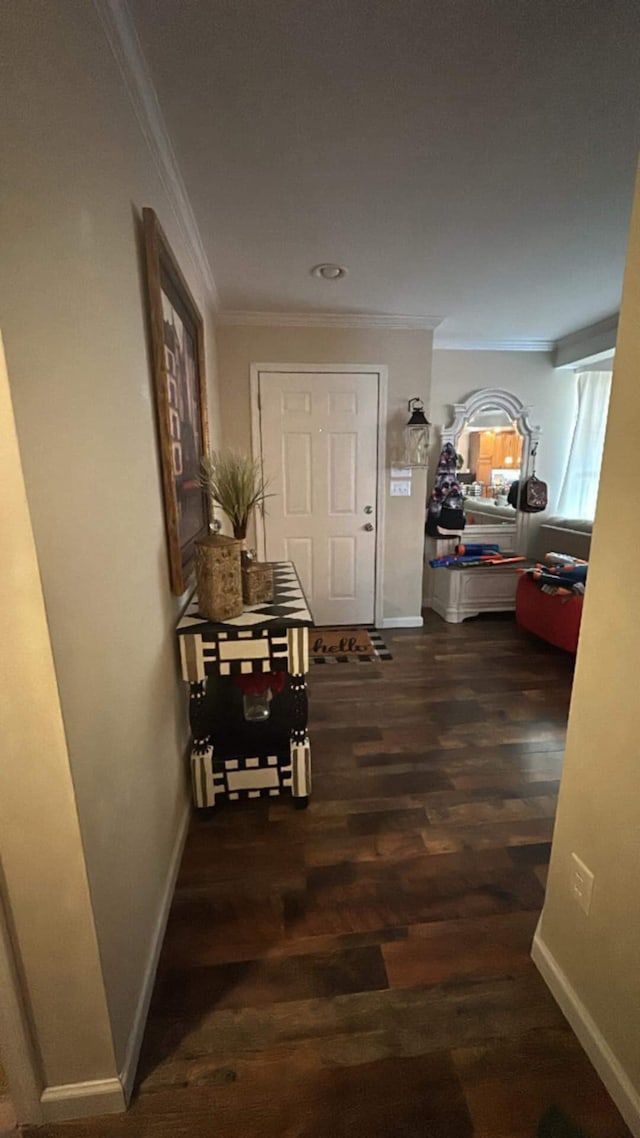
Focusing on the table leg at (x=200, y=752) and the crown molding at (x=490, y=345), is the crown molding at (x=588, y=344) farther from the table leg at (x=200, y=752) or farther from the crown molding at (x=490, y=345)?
the table leg at (x=200, y=752)

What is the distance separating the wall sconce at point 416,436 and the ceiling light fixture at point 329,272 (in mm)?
1094

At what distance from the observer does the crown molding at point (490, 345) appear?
152 inches

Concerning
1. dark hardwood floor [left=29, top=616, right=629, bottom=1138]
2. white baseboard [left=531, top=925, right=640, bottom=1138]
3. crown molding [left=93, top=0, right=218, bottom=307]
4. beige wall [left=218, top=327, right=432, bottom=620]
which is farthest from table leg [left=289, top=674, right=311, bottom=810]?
beige wall [left=218, top=327, right=432, bottom=620]

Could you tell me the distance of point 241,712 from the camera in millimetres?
2082

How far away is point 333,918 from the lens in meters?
1.38

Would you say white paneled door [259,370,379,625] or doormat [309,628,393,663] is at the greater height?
white paneled door [259,370,379,625]

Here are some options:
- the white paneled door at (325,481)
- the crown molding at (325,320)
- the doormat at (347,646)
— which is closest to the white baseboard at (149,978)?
the doormat at (347,646)

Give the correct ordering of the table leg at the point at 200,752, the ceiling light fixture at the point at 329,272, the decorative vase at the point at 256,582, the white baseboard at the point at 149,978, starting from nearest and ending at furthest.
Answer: the white baseboard at the point at 149,978, the table leg at the point at 200,752, the decorative vase at the point at 256,582, the ceiling light fixture at the point at 329,272

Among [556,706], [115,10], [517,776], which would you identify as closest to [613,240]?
[115,10]

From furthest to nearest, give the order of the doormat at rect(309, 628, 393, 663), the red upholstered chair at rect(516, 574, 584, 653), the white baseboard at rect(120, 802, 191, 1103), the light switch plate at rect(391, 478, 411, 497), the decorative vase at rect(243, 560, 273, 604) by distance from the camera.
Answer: the light switch plate at rect(391, 478, 411, 497) < the doormat at rect(309, 628, 393, 663) < the red upholstered chair at rect(516, 574, 584, 653) < the decorative vase at rect(243, 560, 273, 604) < the white baseboard at rect(120, 802, 191, 1103)

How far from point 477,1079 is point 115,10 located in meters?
2.63

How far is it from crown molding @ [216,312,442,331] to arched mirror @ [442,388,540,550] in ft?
3.26

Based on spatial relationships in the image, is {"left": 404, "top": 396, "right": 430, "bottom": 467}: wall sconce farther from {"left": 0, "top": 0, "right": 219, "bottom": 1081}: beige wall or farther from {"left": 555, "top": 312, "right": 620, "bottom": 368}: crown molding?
{"left": 0, "top": 0, "right": 219, "bottom": 1081}: beige wall

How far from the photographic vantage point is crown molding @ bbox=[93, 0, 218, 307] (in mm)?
1046
